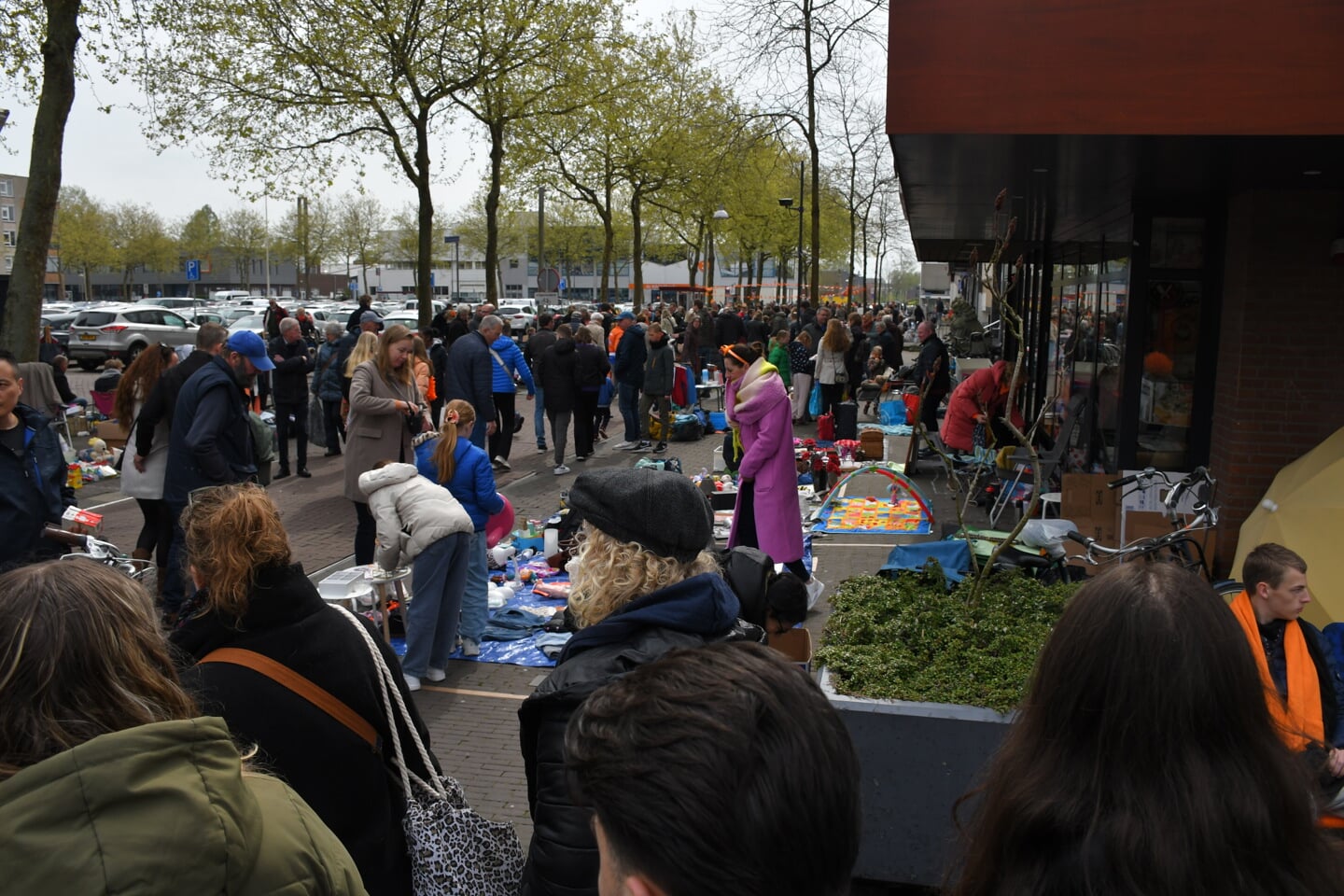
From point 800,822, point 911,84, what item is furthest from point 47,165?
point 800,822

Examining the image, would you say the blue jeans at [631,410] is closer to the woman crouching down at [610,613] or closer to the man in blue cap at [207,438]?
the man in blue cap at [207,438]

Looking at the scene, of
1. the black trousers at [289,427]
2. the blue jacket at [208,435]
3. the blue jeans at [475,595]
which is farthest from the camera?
the black trousers at [289,427]

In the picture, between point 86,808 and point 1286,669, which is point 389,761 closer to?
point 86,808

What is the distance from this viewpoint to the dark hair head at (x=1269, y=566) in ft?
14.0

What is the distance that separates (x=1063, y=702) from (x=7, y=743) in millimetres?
1804

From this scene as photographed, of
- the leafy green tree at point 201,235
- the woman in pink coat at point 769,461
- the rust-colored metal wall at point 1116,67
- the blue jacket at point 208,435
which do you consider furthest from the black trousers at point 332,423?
the leafy green tree at point 201,235

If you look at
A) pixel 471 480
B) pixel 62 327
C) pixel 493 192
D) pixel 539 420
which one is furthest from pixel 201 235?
pixel 471 480

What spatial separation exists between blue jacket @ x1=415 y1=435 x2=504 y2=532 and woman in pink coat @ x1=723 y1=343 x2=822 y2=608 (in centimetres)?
184

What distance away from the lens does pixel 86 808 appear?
1388 mm

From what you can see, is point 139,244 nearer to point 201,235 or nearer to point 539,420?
point 201,235

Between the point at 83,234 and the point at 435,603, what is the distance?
→ 8345cm

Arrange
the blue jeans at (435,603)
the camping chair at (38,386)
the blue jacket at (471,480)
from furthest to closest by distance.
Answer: the camping chair at (38,386) < the blue jacket at (471,480) < the blue jeans at (435,603)

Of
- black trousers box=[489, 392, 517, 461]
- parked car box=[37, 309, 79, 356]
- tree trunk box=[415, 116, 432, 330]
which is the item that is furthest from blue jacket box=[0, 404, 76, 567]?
parked car box=[37, 309, 79, 356]

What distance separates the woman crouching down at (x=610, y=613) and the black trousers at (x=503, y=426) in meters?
11.1
